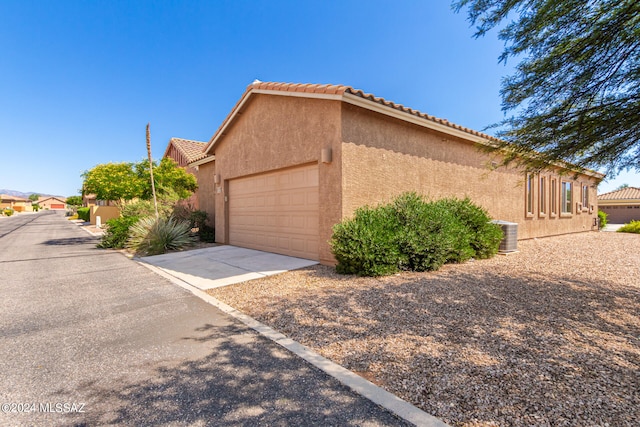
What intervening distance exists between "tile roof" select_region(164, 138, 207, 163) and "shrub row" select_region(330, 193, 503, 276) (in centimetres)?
1604

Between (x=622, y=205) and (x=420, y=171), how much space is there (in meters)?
37.7

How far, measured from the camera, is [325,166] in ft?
25.8

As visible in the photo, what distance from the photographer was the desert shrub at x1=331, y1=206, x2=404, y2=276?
6.34 m

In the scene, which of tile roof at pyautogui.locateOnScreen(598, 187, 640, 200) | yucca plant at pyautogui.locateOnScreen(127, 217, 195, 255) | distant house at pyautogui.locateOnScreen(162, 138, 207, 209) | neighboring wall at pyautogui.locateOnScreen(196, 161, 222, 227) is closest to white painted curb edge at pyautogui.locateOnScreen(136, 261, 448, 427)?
yucca plant at pyautogui.locateOnScreen(127, 217, 195, 255)

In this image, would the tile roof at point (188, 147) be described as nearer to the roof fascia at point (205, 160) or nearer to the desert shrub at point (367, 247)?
the roof fascia at point (205, 160)

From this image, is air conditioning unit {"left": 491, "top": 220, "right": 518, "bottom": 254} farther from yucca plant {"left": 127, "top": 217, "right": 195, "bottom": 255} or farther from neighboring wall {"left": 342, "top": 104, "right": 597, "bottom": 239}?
yucca plant {"left": 127, "top": 217, "right": 195, "bottom": 255}

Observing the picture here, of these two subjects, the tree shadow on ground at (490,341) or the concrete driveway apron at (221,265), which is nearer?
the tree shadow on ground at (490,341)

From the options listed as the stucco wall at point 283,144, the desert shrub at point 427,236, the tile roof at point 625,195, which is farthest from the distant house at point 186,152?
the tile roof at point 625,195

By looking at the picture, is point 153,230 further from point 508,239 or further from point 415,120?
point 508,239

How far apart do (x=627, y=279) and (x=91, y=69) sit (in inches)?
778

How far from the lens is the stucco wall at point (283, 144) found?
7.70 metres

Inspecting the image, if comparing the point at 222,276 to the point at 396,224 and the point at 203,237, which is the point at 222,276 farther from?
the point at 203,237

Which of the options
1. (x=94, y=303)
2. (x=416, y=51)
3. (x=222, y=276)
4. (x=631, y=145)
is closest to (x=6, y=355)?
(x=94, y=303)

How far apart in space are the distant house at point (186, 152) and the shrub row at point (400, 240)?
13.4 metres
